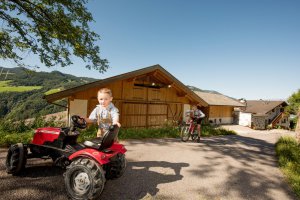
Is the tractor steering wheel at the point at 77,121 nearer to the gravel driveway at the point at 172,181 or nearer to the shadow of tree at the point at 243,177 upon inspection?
the gravel driveway at the point at 172,181

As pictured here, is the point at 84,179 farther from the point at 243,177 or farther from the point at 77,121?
the point at 243,177

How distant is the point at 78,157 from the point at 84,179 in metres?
0.40

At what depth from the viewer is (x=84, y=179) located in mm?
3238

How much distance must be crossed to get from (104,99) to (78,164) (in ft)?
5.09

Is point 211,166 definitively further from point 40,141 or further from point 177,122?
point 177,122

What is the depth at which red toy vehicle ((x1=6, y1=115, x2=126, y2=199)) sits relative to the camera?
3115mm

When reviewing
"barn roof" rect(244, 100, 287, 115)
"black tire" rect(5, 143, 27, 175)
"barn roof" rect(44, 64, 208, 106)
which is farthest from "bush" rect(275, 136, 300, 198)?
"barn roof" rect(244, 100, 287, 115)

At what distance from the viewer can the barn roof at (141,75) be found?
36.5 ft

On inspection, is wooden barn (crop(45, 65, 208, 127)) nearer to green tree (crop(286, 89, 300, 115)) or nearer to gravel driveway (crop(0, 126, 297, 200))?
gravel driveway (crop(0, 126, 297, 200))

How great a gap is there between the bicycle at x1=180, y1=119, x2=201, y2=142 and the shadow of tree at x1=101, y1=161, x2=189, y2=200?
400cm

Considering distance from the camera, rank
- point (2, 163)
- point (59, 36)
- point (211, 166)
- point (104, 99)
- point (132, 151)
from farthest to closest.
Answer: point (59, 36) < point (132, 151) < point (211, 166) < point (2, 163) < point (104, 99)

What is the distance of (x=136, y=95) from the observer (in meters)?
14.9

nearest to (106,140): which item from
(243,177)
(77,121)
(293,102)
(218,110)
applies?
(77,121)

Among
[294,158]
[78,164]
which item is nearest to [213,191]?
[78,164]
